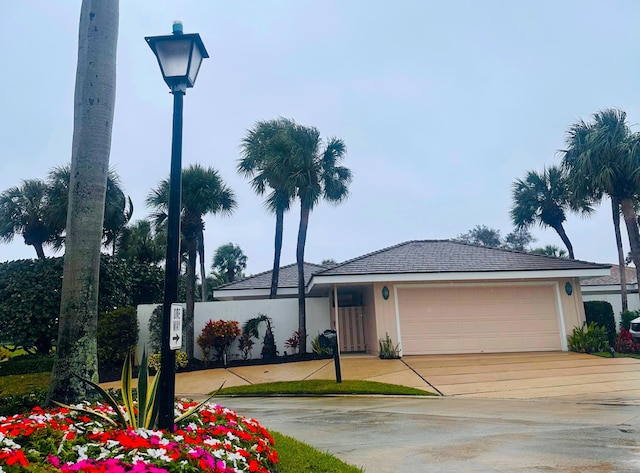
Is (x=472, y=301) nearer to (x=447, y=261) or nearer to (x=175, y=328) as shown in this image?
(x=447, y=261)

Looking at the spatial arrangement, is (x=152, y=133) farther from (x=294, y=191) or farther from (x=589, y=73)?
(x=589, y=73)

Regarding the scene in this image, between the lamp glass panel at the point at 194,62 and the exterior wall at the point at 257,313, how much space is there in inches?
449

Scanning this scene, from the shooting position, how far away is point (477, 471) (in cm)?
398

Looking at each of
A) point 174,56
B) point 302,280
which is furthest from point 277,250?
point 174,56

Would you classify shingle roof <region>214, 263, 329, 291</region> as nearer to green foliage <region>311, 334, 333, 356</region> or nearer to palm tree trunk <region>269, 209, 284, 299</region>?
palm tree trunk <region>269, 209, 284, 299</region>

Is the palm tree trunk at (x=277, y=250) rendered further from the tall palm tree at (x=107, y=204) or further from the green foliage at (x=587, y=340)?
the green foliage at (x=587, y=340)

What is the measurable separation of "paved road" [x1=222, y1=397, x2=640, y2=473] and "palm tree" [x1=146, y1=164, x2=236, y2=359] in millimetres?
6170

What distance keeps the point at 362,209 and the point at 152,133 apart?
15.2 m

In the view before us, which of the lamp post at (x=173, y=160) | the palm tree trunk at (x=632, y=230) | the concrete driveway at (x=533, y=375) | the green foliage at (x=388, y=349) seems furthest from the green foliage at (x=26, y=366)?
the palm tree trunk at (x=632, y=230)

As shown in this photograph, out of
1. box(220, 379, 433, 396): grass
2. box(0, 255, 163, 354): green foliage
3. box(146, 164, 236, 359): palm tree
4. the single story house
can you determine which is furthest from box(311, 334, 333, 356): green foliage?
box(0, 255, 163, 354): green foliage

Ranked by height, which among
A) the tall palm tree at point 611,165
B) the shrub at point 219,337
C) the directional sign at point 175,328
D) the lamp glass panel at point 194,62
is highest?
the tall palm tree at point 611,165

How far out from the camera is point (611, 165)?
15.7m

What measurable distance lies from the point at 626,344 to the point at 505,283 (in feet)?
15.8

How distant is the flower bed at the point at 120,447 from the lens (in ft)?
8.59
